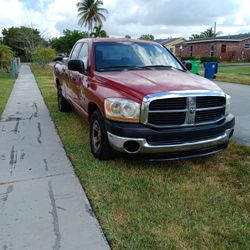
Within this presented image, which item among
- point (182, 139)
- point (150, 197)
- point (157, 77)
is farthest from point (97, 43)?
point (150, 197)

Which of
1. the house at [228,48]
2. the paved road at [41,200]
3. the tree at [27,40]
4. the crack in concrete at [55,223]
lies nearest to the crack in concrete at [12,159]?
the paved road at [41,200]

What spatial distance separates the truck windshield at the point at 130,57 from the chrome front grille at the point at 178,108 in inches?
53.4

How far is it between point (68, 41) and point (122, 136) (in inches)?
2525

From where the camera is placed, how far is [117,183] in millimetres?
3932

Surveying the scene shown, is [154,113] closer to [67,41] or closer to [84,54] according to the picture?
[84,54]

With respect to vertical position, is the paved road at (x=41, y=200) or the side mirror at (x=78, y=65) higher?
the side mirror at (x=78, y=65)

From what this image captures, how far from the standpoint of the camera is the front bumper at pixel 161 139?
3879 millimetres

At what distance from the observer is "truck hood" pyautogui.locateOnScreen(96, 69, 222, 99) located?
396 cm

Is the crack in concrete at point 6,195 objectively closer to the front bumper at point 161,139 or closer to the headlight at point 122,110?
the front bumper at point 161,139

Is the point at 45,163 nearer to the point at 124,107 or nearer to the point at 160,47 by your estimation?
the point at 124,107

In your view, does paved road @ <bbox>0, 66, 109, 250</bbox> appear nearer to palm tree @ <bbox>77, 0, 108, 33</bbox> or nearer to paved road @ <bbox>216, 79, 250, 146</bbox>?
paved road @ <bbox>216, 79, 250, 146</bbox>

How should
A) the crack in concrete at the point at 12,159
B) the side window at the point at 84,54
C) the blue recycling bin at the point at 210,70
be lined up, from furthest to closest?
the blue recycling bin at the point at 210,70, the side window at the point at 84,54, the crack in concrete at the point at 12,159

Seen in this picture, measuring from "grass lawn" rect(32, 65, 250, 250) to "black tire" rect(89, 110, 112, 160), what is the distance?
0.12 meters

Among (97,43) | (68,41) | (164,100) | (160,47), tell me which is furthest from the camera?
(68,41)
